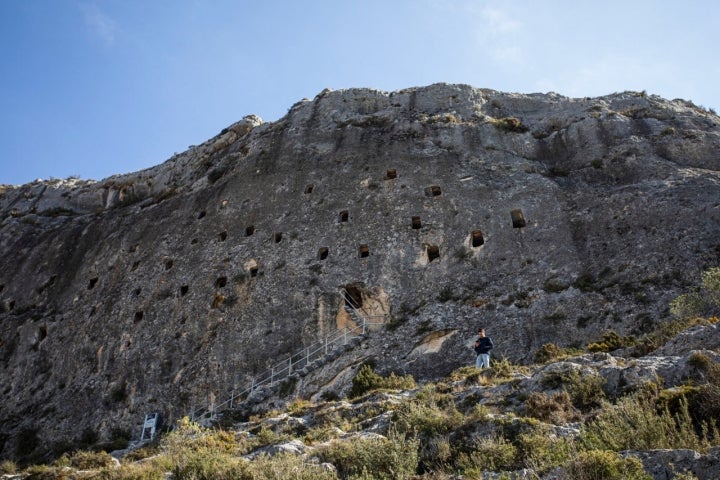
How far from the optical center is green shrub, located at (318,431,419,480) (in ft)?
29.9

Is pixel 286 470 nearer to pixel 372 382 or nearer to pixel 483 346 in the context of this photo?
pixel 483 346

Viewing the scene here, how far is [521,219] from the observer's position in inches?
914

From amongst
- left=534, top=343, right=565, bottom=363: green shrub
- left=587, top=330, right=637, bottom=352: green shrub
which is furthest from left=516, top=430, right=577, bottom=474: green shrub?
left=534, top=343, right=565, bottom=363: green shrub

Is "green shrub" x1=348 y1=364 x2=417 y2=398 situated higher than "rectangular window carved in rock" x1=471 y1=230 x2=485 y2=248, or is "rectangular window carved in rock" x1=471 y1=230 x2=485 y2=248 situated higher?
"rectangular window carved in rock" x1=471 y1=230 x2=485 y2=248

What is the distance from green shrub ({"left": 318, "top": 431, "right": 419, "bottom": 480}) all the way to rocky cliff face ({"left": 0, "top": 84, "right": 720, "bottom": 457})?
25.3 ft

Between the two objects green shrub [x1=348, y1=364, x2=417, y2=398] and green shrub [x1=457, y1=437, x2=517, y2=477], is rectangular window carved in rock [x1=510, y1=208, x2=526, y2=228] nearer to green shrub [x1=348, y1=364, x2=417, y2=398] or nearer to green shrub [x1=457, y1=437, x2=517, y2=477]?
green shrub [x1=348, y1=364, x2=417, y2=398]

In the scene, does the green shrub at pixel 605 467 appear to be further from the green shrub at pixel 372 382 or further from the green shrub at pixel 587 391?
the green shrub at pixel 372 382

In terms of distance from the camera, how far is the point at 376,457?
9.54 meters

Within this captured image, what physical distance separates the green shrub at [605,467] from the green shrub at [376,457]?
2.11 metres

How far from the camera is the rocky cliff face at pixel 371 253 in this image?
19.6 metres

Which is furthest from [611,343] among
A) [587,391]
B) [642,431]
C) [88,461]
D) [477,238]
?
[88,461]

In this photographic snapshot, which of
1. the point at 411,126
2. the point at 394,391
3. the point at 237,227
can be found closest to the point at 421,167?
the point at 411,126

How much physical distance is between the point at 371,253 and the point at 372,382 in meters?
6.99

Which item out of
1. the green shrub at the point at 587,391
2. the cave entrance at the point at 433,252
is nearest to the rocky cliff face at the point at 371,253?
the cave entrance at the point at 433,252
